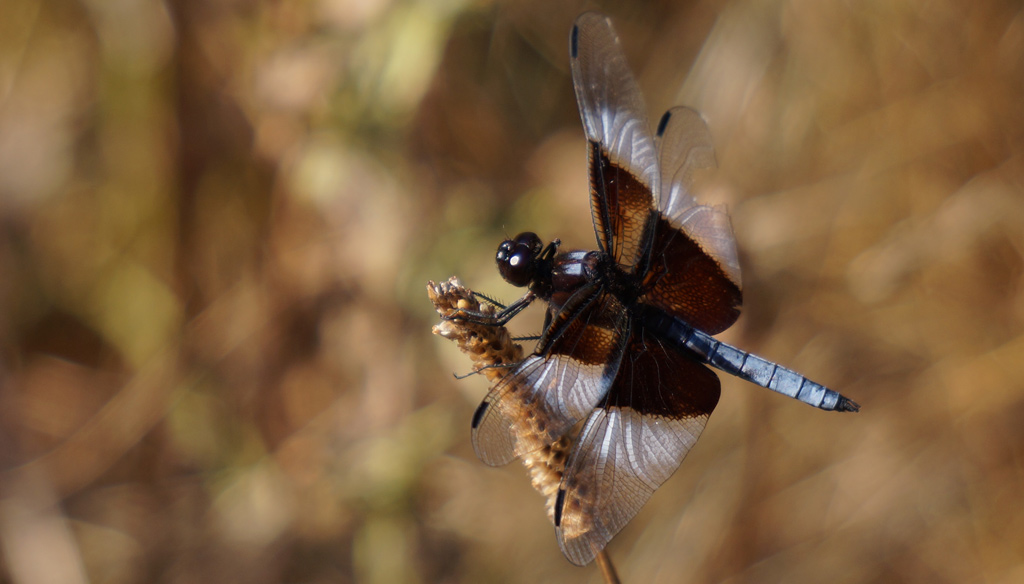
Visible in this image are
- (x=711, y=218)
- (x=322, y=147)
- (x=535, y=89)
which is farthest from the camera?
(x=535, y=89)

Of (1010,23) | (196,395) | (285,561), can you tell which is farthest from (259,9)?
(1010,23)

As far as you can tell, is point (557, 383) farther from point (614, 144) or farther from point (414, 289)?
point (414, 289)

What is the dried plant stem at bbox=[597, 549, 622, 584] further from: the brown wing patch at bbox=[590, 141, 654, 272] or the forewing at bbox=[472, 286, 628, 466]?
the brown wing patch at bbox=[590, 141, 654, 272]

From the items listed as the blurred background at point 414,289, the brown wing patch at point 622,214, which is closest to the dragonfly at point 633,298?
the brown wing patch at point 622,214

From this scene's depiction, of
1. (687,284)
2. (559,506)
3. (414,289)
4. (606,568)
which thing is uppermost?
(414,289)

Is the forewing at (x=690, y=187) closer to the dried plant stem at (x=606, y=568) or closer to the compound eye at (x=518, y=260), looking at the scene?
the compound eye at (x=518, y=260)

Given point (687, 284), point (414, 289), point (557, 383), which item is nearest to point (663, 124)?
point (687, 284)

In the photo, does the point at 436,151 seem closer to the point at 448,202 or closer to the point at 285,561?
the point at 448,202
